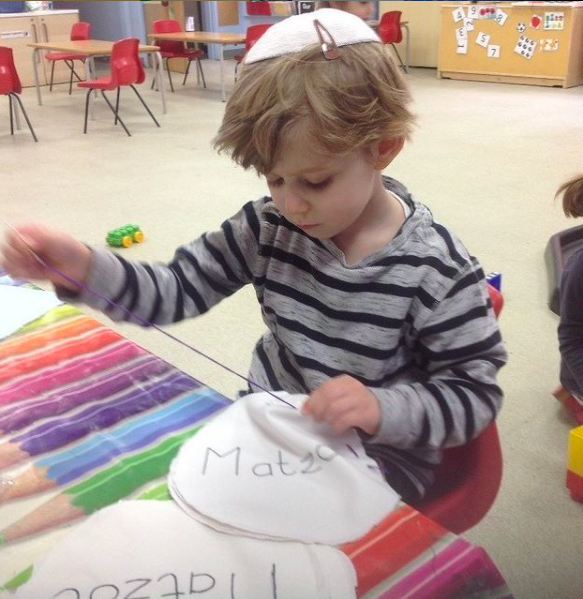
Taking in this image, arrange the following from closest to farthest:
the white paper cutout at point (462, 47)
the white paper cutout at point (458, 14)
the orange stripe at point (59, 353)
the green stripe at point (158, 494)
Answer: the green stripe at point (158, 494) → the orange stripe at point (59, 353) → the white paper cutout at point (458, 14) → the white paper cutout at point (462, 47)

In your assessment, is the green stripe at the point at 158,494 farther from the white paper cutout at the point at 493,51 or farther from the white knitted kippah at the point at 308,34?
the white paper cutout at the point at 493,51

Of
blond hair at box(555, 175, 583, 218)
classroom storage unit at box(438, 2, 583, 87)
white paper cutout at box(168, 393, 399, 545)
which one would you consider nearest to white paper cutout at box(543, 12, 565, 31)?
classroom storage unit at box(438, 2, 583, 87)

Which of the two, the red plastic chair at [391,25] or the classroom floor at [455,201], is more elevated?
the red plastic chair at [391,25]

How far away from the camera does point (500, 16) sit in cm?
619

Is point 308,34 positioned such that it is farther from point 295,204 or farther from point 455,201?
point 455,201

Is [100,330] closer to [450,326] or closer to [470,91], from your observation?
[450,326]

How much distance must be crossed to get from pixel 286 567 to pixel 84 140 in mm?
4516

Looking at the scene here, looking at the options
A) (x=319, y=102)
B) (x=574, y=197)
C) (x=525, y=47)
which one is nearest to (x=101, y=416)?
(x=319, y=102)

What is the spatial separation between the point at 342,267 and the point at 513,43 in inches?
241

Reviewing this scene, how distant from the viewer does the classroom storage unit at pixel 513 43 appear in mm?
5914


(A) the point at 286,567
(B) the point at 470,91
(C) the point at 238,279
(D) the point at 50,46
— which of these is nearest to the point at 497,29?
(B) the point at 470,91

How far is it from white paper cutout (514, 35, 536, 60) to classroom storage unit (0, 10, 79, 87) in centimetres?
417

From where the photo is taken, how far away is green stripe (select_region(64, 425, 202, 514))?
62 centimetres

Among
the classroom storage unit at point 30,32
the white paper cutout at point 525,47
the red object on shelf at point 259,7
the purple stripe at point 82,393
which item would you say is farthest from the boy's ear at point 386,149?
the red object on shelf at point 259,7
